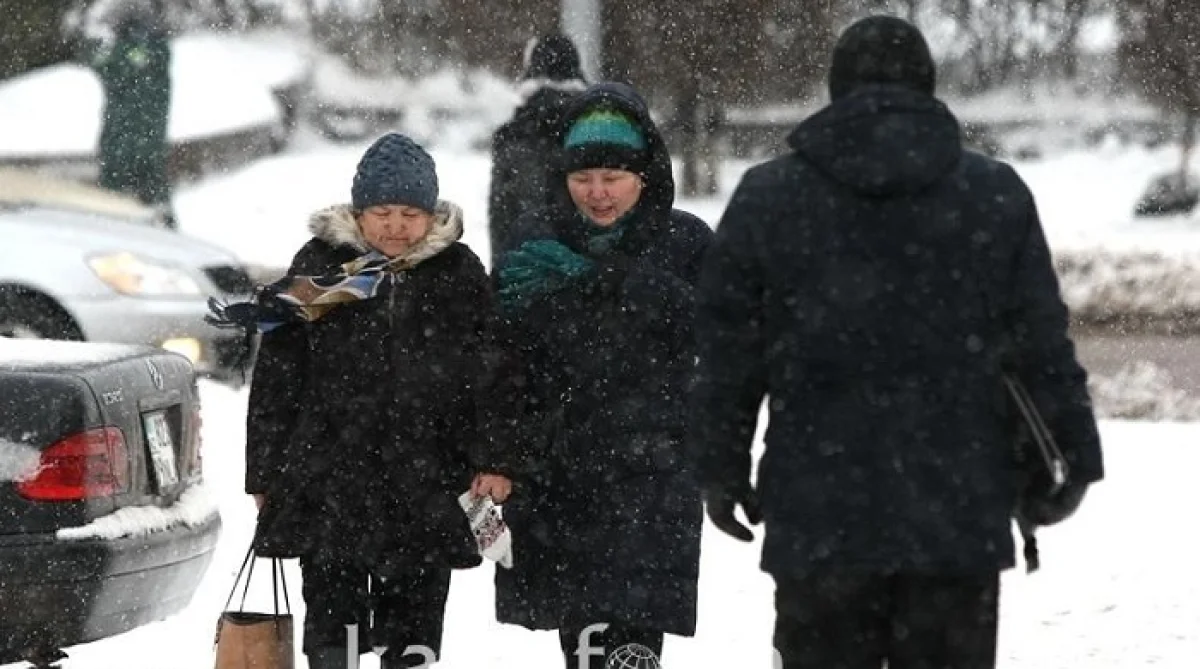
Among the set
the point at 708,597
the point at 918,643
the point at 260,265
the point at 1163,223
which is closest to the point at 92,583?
the point at 918,643

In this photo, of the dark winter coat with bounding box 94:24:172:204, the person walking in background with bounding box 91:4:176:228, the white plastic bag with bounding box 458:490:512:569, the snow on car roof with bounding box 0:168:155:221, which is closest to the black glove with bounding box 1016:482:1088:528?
the white plastic bag with bounding box 458:490:512:569

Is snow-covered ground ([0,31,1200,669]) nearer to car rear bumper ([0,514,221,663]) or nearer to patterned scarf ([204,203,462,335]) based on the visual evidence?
car rear bumper ([0,514,221,663])

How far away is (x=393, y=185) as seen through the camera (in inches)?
241

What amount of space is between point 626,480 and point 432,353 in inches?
20.8

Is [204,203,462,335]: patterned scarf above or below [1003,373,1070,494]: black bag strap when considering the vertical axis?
below

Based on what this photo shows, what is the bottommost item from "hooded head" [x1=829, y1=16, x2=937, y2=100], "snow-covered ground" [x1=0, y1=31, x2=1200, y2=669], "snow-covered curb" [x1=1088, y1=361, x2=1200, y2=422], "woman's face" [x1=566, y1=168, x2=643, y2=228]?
"snow-covered curb" [x1=1088, y1=361, x2=1200, y2=422]

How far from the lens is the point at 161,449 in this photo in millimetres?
6773

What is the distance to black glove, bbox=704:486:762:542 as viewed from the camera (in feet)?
14.8

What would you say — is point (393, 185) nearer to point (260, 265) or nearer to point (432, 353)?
point (432, 353)

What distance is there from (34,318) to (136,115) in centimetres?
693

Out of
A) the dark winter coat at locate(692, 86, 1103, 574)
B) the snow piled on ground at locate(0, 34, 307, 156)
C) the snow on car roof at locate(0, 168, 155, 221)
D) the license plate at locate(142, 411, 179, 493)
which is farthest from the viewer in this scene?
the snow piled on ground at locate(0, 34, 307, 156)

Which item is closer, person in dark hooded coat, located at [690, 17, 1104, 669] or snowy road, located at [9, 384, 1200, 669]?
person in dark hooded coat, located at [690, 17, 1104, 669]

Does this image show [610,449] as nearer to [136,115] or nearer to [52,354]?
[52,354]

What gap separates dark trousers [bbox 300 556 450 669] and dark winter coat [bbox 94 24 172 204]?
12.8 meters
